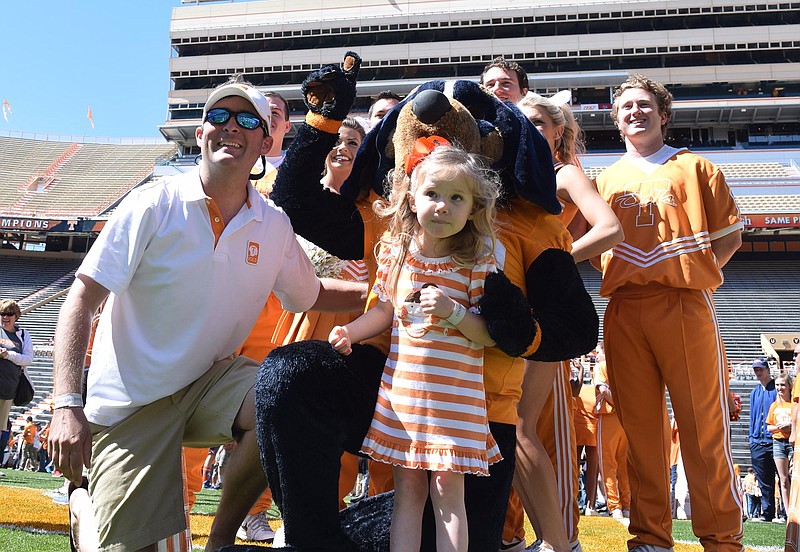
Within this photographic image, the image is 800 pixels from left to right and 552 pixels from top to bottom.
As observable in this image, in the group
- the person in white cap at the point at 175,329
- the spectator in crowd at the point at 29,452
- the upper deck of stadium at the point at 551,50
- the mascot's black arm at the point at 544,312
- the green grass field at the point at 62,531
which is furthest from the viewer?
the upper deck of stadium at the point at 551,50

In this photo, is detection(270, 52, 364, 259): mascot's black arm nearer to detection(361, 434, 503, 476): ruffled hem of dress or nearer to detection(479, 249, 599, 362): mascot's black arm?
detection(479, 249, 599, 362): mascot's black arm

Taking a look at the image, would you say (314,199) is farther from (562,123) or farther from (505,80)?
(505,80)

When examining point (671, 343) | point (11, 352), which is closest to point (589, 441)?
point (671, 343)

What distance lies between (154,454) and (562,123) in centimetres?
216

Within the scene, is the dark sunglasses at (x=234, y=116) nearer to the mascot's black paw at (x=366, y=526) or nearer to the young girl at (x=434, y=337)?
the young girl at (x=434, y=337)

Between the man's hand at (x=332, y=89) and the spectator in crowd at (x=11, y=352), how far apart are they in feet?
18.8

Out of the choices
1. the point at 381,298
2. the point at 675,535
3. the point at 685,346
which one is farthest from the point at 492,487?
the point at 675,535

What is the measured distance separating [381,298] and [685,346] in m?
1.77

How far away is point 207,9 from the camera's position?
142 ft

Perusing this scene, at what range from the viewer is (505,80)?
3.80 metres

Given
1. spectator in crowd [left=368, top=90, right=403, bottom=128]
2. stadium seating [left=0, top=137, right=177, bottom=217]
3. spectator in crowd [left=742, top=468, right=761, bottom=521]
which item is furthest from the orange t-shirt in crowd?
stadium seating [left=0, top=137, right=177, bottom=217]

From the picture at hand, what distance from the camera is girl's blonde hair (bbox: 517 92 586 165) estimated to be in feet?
10.5

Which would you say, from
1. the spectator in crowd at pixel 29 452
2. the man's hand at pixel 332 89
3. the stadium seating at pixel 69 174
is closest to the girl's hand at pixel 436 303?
the man's hand at pixel 332 89

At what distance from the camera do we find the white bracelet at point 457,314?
6.62 ft
